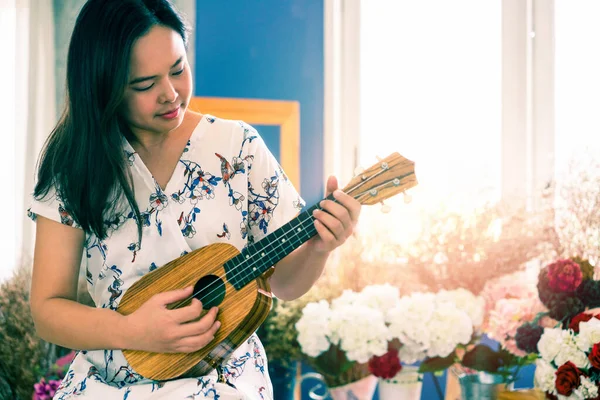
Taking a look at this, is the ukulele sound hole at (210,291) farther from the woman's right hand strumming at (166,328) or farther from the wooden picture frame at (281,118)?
the wooden picture frame at (281,118)

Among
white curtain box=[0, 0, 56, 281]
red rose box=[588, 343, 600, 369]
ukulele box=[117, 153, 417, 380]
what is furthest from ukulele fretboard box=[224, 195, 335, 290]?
white curtain box=[0, 0, 56, 281]

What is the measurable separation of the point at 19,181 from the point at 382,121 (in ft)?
5.03

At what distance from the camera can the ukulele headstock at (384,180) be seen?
1333mm

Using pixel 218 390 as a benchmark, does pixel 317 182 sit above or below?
above

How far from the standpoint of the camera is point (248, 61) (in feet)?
10.0

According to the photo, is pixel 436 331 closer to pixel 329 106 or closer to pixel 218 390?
pixel 218 390

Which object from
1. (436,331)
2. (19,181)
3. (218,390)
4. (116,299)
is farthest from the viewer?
(19,181)

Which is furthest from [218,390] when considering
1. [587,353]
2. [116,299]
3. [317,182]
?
[317,182]

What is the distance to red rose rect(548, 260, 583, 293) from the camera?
166cm

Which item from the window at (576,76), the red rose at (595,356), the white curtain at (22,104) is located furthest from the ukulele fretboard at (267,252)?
the window at (576,76)

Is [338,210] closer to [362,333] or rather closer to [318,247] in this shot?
[318,247]

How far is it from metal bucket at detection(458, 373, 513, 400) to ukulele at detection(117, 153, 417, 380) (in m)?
0.74

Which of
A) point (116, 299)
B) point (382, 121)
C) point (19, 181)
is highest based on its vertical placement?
point (382, 121)

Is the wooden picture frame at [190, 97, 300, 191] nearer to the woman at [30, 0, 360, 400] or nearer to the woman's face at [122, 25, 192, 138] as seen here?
the woman at [30, 0, 360, 400]
